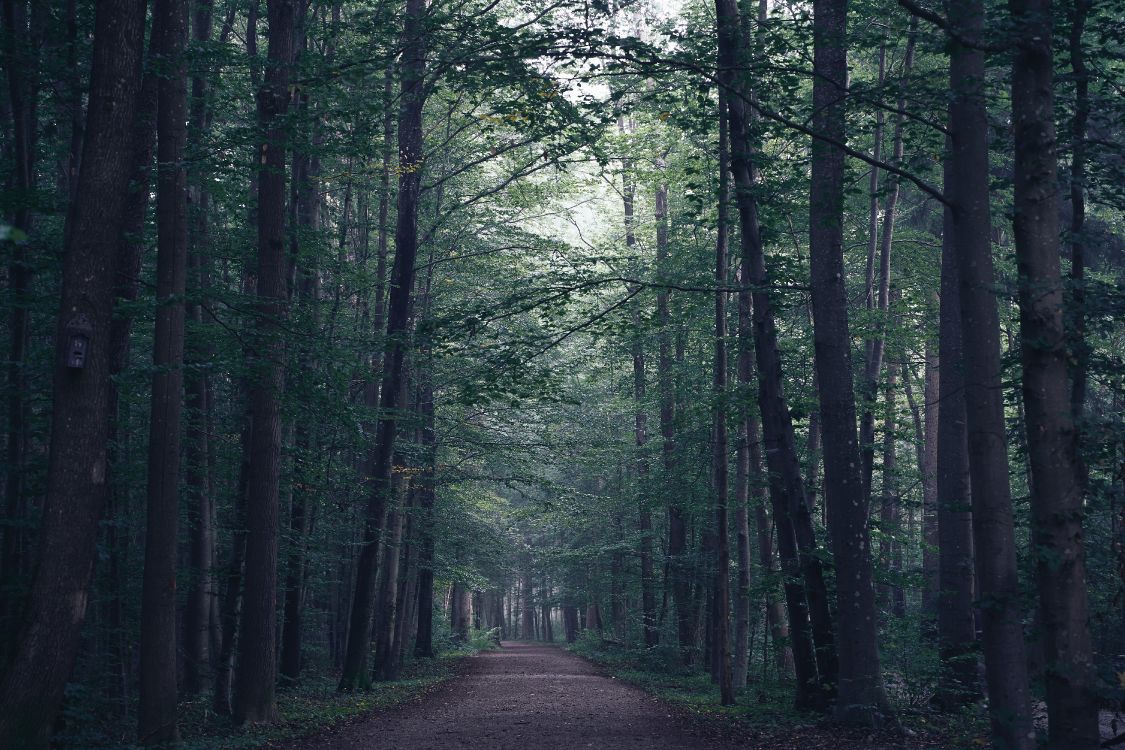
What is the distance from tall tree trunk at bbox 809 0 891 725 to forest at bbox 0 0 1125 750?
0.05 m

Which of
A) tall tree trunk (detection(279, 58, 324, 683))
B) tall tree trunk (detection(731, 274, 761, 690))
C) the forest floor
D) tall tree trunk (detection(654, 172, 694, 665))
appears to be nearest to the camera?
the forest floor

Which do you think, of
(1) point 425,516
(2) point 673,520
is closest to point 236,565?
(1) point 425,516

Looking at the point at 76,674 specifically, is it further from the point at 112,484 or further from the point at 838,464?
the point at 838,464

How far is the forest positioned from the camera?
7266mm

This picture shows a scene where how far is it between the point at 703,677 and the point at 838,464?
41.1ft

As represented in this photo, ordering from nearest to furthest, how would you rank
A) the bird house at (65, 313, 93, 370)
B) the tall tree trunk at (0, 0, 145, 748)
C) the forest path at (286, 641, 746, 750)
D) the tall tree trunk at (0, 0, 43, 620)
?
the tall tree trunk at (0, 0, 145, 748) → the bird house at (65, 313, 93, 370) → the tall tree trunk at (0, 0, 43, 620) → the forest path at (286, 641, 746, 750)

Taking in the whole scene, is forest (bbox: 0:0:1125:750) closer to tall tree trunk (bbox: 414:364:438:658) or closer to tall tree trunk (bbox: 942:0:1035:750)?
tall tree trunk (bbox: 942:0:1035:750)

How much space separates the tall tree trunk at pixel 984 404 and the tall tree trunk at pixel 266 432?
8389 millimetres

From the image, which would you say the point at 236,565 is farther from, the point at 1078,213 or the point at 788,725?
the point at 1078,213

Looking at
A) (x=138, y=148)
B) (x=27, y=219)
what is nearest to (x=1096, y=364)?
(x=138, y=148)

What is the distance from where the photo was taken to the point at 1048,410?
6.23 meters

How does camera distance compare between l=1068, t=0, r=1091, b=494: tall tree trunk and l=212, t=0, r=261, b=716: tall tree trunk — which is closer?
l=1068, t=0, r=1091, b=494: tall tree trunk

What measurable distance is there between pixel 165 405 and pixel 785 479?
327 inches

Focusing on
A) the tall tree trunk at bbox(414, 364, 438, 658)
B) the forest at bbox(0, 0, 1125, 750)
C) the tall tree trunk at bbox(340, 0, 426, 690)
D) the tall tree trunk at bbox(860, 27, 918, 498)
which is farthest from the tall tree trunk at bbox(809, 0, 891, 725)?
the tall tree trunk at bbox(340, 0, 426, 690)
